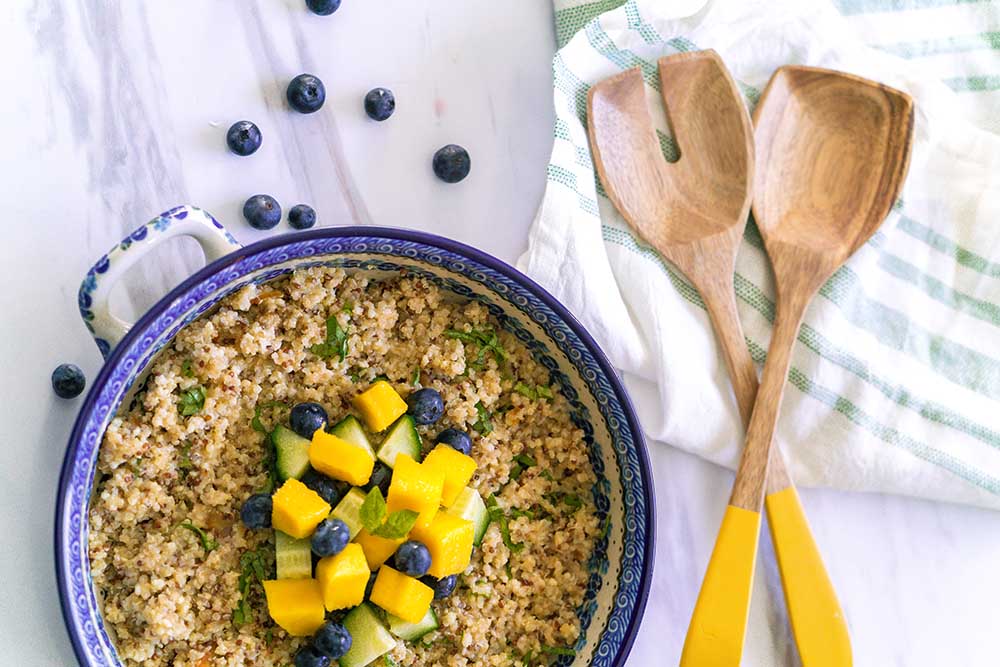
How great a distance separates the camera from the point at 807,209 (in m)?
1.72

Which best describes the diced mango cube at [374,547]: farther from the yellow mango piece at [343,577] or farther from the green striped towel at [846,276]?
the green striped towel at [846,276]

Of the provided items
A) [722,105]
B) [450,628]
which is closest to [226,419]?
[450,628]

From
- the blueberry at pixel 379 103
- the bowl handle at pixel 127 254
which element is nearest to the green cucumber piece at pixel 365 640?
the bowl handle at pixel 127 254

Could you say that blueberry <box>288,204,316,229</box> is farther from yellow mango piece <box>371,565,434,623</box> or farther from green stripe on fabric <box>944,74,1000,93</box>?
green stripe on fabric <box>944,74,1000,93</box>

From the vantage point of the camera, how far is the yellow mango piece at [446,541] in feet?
4.76

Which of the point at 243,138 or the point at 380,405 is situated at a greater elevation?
the point at 243,138

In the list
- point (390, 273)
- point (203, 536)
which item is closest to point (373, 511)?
point (203, 536)

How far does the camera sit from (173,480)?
1.45m

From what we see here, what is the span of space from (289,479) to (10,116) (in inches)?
29.1

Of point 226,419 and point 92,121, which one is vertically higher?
point 92,121

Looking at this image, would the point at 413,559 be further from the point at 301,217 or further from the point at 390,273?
the point at 301,217

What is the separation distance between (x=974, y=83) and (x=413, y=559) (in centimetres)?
130

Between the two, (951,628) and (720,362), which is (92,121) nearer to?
(720,362)

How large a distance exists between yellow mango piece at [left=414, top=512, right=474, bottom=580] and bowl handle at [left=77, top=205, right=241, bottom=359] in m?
0.50
